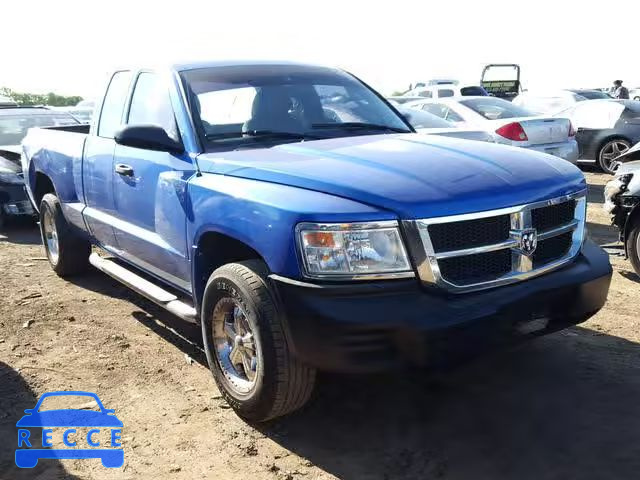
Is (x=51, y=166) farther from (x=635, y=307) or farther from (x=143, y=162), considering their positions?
(x=635, y=307)

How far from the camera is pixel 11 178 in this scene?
8914 millimetres

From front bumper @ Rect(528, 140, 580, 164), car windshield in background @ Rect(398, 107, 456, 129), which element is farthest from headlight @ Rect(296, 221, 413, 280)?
front bumper @ Rect(528, 140, 580, 164)

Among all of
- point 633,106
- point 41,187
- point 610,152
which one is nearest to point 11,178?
point 41,187

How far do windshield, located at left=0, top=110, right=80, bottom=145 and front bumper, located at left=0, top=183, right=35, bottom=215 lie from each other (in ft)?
4.11

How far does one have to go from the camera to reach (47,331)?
520 cm

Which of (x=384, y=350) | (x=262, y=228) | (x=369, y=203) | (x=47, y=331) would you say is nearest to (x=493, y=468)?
(x=384, y=350)

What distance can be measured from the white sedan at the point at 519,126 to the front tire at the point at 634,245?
146 inches

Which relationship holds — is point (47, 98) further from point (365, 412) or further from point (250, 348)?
point (365, 412)

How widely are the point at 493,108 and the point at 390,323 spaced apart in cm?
831

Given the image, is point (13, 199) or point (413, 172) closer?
point (413, 172)

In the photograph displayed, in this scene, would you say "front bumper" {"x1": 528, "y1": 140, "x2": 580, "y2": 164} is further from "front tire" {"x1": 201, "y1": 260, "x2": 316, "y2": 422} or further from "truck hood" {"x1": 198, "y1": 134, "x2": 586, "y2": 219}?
"front tire" {"x1": 201, "y1": 260, "x2": 316, "y2": 422}

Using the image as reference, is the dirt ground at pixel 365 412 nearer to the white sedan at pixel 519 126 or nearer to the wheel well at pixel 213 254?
the wheel well at pixel 213 254

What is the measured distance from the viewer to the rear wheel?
12.5 metres

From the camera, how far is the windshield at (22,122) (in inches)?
391
